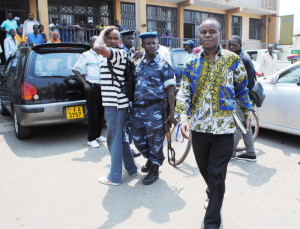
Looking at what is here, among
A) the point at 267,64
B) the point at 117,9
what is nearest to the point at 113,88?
the point at 267,64

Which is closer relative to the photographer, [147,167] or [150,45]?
[150,45]

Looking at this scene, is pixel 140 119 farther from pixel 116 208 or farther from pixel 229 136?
pixel 229 136

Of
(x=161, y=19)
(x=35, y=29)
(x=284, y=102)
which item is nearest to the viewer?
(x=284, y=102)

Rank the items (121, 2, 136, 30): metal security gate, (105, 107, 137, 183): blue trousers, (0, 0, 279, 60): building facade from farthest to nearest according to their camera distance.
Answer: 1. (121, 2, 136, 30): metal security gate
2. (0, 0, 279, 60): building facade
3. (105, 107, 137, 183): blue trousers

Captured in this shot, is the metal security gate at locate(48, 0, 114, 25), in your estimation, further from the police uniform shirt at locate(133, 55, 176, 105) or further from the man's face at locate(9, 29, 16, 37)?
the police uniform shirt at locate(133, 55, 176, 105)

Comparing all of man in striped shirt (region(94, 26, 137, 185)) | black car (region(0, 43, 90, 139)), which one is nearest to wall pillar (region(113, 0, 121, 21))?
black car (region(0, 43, 90, 139))

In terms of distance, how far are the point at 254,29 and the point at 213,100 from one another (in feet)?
66.4

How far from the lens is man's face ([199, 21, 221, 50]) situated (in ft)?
7.48

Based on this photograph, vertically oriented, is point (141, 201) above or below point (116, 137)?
below

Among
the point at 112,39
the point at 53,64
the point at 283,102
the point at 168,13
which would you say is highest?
the point at 168,13

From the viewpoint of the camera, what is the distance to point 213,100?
2348 millimetres

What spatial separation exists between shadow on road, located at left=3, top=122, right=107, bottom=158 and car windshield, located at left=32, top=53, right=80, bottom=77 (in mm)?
1199

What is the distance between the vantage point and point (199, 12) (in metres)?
17.1

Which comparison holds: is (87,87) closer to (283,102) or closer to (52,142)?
(52,142)
